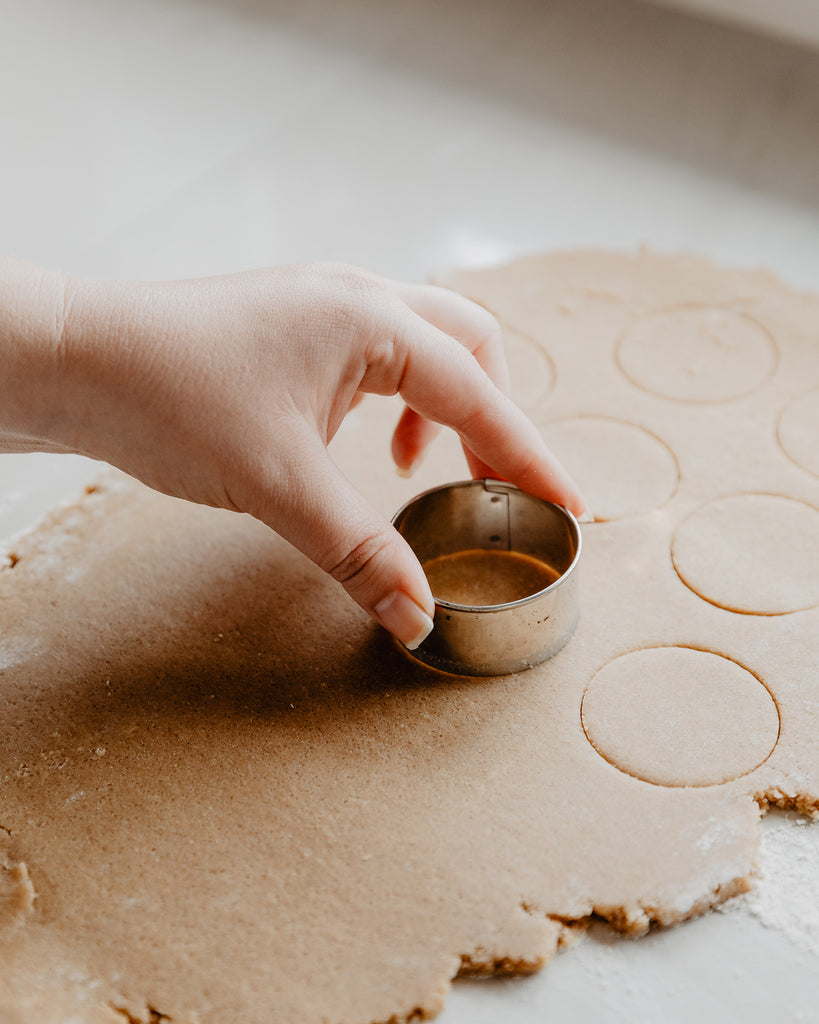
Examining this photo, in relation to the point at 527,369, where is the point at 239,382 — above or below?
above

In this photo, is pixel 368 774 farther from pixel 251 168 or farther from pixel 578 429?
pixel 251 168

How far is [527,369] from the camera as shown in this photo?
1.70 meters

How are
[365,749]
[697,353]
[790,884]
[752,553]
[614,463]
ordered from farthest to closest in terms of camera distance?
[697,353], [614,463], [752,553], [365,749], [790,884]

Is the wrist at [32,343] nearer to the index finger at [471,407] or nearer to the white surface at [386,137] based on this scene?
the index finger at [471,407]

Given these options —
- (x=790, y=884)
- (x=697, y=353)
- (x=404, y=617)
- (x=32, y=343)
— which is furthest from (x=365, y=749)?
(x=697, y=353)

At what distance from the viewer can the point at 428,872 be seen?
3.51 feet

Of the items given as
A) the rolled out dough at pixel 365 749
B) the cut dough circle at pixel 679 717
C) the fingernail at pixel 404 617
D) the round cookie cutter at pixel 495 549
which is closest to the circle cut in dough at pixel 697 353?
the rolled out dough at pixel 365 749

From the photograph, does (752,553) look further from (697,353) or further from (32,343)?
(32,343)

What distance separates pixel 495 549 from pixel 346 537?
0.38 m

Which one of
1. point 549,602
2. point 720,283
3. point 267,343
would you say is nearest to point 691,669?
point 549,602

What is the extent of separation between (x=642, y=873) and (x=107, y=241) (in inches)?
63.7

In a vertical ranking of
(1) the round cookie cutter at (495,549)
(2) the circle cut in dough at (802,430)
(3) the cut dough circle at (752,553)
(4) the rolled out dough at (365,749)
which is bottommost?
(4) the rolled out dough at (365,749)

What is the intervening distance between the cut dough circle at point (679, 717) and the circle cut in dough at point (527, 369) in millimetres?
531

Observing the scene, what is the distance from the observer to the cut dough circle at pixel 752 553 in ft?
4.30
